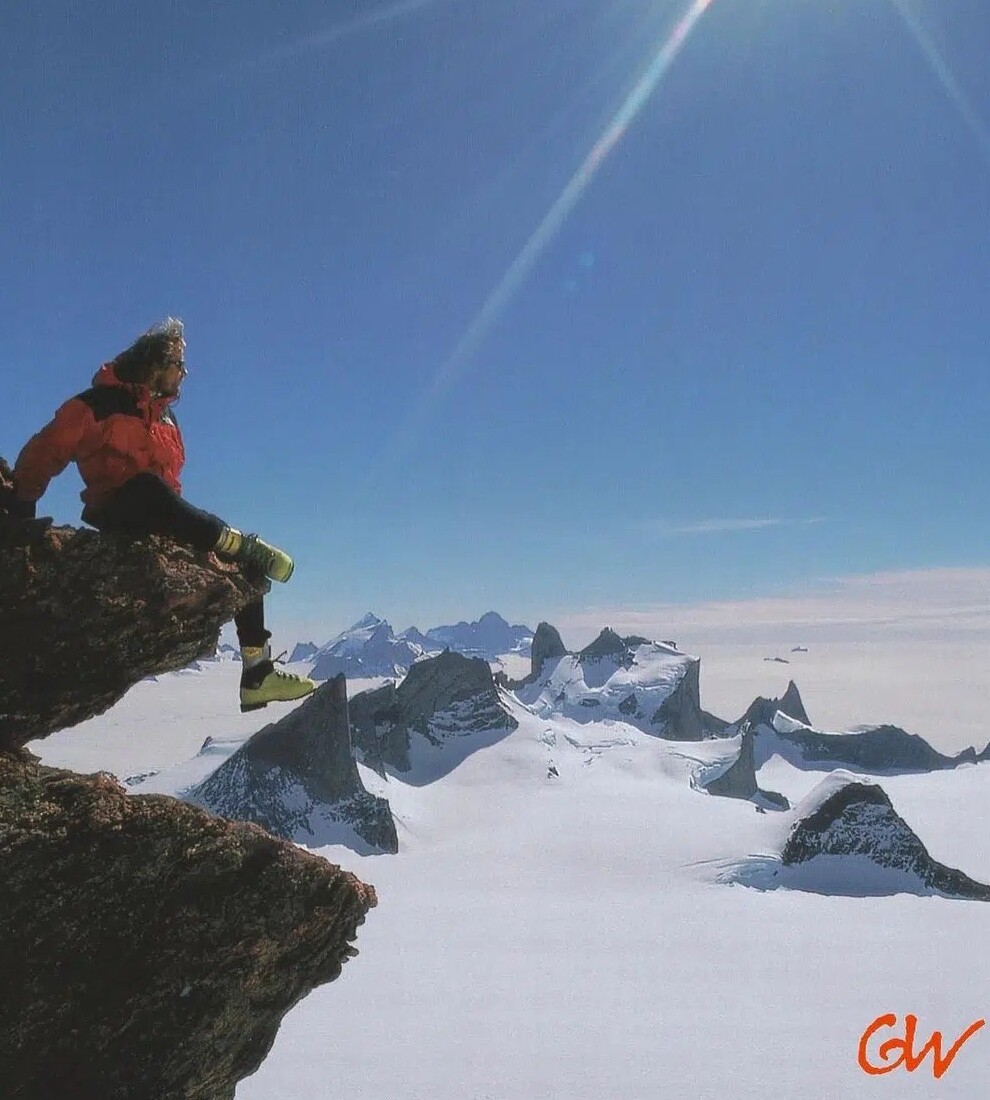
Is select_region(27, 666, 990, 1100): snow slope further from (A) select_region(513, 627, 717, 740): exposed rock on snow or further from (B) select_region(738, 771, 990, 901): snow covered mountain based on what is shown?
(A) select_region(513, 627, 717, 740): exposed rock on snow

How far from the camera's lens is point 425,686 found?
102750 millimetres

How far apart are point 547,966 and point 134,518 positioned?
39.8 m

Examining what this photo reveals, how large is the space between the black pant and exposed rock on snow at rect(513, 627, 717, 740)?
405 ft

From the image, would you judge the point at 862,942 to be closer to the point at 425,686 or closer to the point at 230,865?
the point at 230,865

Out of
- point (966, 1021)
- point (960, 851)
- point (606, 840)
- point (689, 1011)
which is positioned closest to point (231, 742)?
point (606, 840)

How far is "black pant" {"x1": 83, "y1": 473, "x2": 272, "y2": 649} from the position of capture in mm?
6617

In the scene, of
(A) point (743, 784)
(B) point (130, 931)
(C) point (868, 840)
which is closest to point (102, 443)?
(B) point (130, 931)

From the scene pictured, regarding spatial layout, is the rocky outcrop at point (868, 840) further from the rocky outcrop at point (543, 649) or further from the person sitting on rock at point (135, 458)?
the rocky outcrop at point (543, 649)

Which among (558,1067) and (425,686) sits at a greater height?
(425,686)

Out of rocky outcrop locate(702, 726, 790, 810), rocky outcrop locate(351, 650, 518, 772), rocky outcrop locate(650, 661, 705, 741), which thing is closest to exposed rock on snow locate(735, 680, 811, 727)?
rocky outcrop locate(650, 661, 705, 741)

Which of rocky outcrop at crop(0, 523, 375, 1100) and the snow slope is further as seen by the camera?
the snow slope

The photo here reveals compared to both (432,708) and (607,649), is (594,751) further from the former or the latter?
(607,649)

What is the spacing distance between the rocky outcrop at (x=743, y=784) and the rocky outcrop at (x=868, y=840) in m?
29.7
